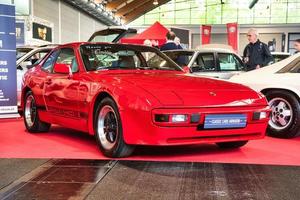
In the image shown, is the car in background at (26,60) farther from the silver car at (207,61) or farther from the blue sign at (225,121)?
the blue sign at (225,121)

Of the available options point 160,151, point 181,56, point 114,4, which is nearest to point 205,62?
point 181,56

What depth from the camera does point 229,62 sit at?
1072 centimetres

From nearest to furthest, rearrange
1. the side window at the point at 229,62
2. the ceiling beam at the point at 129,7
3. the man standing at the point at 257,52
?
the man standing at the point at 257,52, the side window at the point at 229,62, the ceiling beam at the point at 129,7

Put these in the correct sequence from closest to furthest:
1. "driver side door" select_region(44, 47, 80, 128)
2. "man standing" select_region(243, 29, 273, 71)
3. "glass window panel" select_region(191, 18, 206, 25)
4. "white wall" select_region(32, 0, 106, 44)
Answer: "driver side door" select_region(44, 47, 80, 128)
"man standing" select_region(243, 29, 273, 71)
"white wall" select_region(32, 0, 106, 44)
"glass window panel" select_region(191, 18, 206, 25)

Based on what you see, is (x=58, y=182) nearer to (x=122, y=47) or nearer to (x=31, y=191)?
(x=31, y=191)

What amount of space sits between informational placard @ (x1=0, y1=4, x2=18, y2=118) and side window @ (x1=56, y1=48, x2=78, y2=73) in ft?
9.41

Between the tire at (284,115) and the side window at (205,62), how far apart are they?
327 centimetres

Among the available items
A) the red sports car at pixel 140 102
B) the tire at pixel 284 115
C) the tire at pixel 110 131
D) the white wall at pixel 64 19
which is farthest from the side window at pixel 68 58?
the white wall at pixel 64 19

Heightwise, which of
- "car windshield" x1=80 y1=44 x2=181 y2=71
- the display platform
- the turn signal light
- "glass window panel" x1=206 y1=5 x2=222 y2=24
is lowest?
the display platform

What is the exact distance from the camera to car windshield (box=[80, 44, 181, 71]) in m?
5.89

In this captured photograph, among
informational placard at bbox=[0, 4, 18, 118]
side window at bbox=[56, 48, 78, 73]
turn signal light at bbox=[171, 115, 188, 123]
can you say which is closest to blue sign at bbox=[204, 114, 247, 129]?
turn signal light at bbox=[171, 115, 188, 123]

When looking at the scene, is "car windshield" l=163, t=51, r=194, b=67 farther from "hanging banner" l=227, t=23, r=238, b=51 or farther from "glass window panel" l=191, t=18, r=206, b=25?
"glass window panel" l=191, t=18, r=206, b=25

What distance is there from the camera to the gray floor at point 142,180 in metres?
3.56

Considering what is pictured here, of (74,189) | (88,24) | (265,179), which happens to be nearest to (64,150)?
(74,189)
